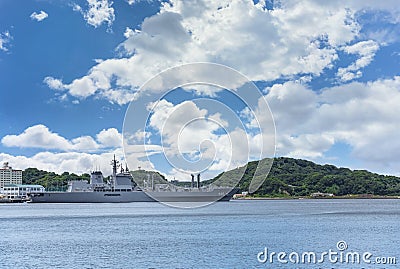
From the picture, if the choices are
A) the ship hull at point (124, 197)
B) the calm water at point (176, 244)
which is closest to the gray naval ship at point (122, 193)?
the ship hull at point (124, 197)

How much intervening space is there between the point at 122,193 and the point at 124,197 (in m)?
1.39

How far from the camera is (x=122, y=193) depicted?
14012 cm

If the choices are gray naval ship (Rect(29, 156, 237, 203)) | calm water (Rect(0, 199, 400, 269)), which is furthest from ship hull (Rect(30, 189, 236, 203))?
calm water (Rect(0, 199, 400, 269))

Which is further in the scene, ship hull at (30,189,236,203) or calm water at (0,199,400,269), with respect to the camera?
ship hull at (30,189,236,203)

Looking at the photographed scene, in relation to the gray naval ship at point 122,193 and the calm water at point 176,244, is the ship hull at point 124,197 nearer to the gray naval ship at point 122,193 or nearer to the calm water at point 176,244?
the gray naval ship at point 122,193

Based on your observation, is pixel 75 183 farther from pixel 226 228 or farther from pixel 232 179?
pixel 226 228

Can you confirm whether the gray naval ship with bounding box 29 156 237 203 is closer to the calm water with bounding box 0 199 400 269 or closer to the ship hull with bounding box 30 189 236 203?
the ship hull with bounding box 30 189 236 203

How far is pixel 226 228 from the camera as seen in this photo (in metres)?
60.5

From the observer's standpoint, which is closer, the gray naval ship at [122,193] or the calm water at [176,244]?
the calm water at [176,244]

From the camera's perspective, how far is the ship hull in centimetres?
13725

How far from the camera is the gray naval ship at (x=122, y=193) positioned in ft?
454

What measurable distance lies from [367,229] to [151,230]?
22.9 meters

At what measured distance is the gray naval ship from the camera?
454 ft

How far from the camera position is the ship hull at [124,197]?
137250 millimetres
